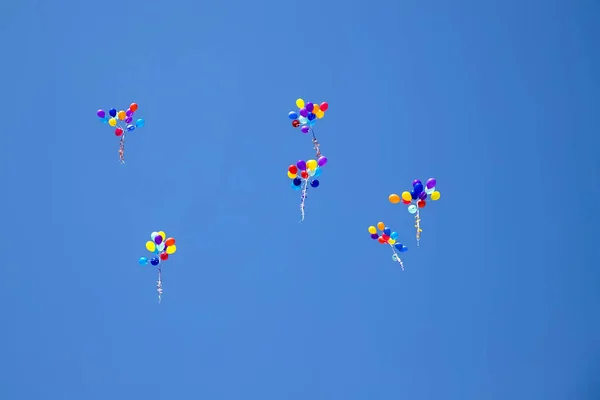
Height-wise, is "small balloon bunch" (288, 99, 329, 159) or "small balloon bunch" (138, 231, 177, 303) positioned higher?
"small balloon bunch" (288, 99, 329, 159)

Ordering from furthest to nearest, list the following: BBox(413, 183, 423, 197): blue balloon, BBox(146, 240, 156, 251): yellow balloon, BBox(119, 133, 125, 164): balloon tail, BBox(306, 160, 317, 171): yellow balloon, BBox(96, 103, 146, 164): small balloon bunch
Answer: BBox(119, 133, 125, 164): balloon tail → BBox(96, 103, 146, 164): small balloon bunch → BBox(146, 240, 156, 251): yellow balloon → BBox(413, 183, 423, 197): blue balloon → BBox(306, 160, 317, 171): yellow balloon

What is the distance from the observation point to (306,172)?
782 cm

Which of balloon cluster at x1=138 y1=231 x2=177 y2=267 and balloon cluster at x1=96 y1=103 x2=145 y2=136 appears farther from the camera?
balloon cluster at x1=96 y1=103 x2=145 y2=136

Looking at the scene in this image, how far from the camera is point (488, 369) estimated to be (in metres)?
12.0

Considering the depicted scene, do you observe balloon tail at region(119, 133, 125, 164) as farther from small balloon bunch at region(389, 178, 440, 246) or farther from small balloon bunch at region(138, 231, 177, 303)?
small balloon bunch at region(389, 178, 440, 246)

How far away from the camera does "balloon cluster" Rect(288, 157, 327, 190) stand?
774cm

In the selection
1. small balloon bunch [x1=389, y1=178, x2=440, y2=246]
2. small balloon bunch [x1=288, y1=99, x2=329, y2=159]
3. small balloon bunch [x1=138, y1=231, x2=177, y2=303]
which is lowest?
small balloon bunch [x1=138, y1=231, x2=177, y2=303]

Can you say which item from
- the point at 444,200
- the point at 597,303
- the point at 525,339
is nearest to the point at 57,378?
the point at 444,200

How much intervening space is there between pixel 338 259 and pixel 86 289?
14.5ft

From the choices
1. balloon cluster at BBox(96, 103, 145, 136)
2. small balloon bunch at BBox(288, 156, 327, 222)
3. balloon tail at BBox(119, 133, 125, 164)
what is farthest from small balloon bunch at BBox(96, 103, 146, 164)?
small balloon bunch at BBox(288, 156, 327, 222)

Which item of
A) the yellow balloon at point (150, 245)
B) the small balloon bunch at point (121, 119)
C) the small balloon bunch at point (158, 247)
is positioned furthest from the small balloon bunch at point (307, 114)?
the yellow balloon at point (150, 245)

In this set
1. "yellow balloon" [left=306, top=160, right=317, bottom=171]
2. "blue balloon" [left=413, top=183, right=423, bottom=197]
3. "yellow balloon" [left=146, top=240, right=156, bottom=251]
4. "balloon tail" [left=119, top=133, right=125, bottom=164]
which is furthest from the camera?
"balloon tail" [left=119, top=133, right=125, bottom=164]

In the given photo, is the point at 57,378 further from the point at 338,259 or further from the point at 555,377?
the point at 555,377

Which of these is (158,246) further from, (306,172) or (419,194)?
(419,194)
